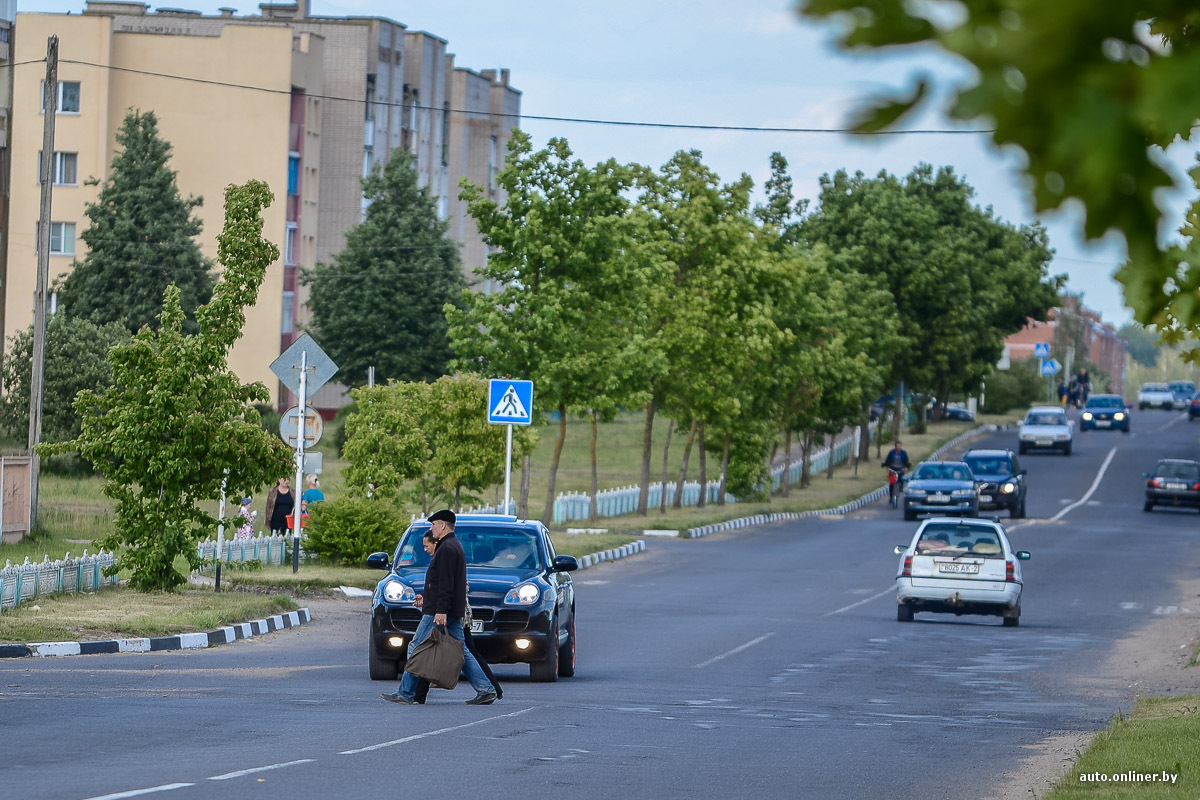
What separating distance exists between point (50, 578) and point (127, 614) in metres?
2.02

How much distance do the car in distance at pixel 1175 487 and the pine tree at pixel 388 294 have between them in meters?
33.9

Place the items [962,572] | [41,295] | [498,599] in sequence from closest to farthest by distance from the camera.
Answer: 1. [498,599]
2. [962,572]
3. [41,295]

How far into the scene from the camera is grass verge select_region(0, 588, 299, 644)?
58.0 feet

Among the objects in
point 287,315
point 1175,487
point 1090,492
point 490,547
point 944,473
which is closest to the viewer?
point 490,547

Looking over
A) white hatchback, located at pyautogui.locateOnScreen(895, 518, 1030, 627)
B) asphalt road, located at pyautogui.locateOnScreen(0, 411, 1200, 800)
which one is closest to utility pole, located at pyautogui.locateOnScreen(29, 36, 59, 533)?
asphalt road, located at pyautogui.locateOnScreen(0, 411, 1200, 800)

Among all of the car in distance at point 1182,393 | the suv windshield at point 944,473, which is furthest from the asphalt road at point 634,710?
the car in distance at point 1182,393

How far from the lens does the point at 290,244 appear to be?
261 ft

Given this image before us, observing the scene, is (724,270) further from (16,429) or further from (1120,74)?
(1120,74)

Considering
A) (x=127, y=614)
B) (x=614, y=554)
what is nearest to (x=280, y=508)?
(x=614, y=554)

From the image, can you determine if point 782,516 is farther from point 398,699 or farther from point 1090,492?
point 398,699

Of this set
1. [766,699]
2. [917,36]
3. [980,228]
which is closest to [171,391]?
[766,699]

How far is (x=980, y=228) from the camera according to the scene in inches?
3733

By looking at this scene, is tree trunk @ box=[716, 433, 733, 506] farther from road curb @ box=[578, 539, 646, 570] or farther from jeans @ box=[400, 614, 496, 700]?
jeans @ box=[400, 614, 496, 700]

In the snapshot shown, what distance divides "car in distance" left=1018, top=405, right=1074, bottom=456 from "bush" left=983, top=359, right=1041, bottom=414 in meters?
37.2
